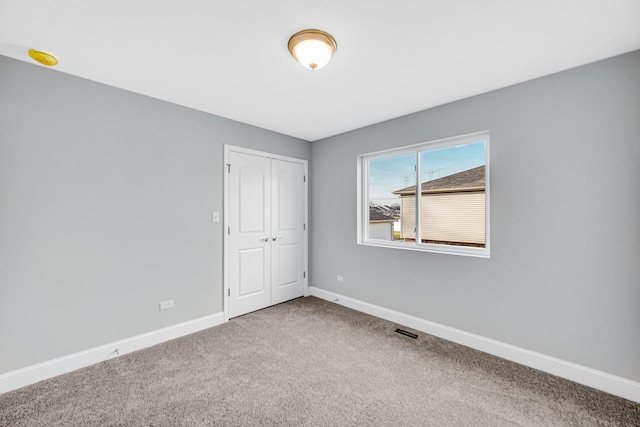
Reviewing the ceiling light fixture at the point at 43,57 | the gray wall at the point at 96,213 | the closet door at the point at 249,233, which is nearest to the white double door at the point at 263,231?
the closet door at the point at 249,233

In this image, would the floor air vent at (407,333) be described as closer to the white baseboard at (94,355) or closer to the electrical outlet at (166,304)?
the white baseboard at (94,355)

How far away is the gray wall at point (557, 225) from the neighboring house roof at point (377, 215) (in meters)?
0.73

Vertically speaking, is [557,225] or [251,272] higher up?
[557,225]

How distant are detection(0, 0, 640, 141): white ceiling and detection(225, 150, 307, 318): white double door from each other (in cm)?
117

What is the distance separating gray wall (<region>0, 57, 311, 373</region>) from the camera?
2.04m

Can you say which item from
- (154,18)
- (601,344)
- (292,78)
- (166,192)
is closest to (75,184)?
(166,192)

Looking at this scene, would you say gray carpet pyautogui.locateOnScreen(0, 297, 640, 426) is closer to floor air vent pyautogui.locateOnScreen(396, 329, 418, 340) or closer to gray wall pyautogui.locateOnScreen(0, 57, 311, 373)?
floor air vent pyautogui.locateOnScreen(396, 329, 418, 340)

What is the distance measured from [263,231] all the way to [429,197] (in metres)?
2.20

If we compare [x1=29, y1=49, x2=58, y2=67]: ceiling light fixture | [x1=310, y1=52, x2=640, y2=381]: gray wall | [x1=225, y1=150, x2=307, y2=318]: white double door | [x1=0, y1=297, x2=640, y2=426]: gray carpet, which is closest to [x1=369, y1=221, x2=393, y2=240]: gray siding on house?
[x1=310, y1=52, x2=640, y2=381]: gray wall

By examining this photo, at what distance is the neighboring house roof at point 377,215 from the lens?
3.55 m

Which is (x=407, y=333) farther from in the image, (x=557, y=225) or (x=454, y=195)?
(x=557, y=225)

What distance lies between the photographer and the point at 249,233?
3.54 metres

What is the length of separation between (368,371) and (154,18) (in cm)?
295

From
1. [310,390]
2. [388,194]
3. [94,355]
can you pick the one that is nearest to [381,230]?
[388,194]
